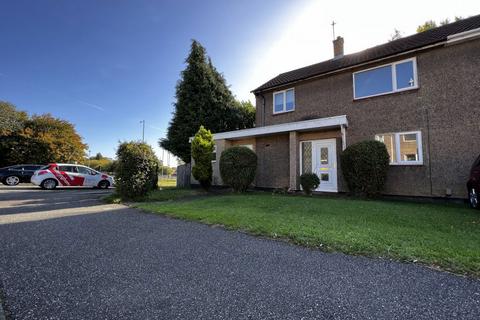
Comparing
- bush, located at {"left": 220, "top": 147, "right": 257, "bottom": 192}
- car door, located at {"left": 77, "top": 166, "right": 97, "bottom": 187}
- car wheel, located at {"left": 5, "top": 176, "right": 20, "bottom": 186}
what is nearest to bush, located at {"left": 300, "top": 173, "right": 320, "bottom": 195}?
bush, located at {"left": 220, "top": 147, "right": 257, "bottom": 192}

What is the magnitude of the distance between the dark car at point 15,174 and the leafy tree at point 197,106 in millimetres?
10427

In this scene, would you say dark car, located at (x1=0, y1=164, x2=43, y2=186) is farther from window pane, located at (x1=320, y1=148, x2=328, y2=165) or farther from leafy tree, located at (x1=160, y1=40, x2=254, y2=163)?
window pane, located at (x1=320, y1=148, x2=328, y2=165)

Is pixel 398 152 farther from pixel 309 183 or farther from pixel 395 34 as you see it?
pixel 395 34

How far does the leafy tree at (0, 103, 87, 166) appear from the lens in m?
26.2

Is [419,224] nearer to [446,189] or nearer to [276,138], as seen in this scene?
[446,189]

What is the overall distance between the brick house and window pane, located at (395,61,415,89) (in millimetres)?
37

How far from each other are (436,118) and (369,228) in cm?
728

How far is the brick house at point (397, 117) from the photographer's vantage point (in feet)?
28.4

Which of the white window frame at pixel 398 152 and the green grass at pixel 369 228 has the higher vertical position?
the white window frame at pixel 398 152

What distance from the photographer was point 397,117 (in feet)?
32.7

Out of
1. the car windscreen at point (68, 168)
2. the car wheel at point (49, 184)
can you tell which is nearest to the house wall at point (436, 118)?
the car windscreen at point (68, 168)

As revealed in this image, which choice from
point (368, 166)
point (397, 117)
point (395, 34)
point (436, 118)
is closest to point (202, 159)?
point (368, 166)

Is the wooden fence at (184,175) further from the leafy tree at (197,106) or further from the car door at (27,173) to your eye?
the car door at (27,173)

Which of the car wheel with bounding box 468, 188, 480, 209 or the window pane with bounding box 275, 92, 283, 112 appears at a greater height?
the window pane with bounding box 275, 92, 283, 112
